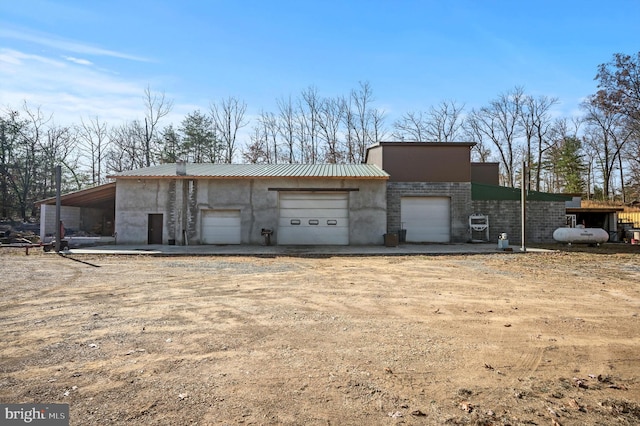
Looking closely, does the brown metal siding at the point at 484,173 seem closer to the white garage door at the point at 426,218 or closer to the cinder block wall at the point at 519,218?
the cinder block wall at the point at 519,218

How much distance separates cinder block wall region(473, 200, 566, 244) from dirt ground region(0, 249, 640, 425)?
13063 millimetres

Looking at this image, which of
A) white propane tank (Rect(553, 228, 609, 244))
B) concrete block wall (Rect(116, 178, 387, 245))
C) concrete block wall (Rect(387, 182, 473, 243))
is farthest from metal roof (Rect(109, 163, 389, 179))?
white propane tank (Rect(553, 228, 609, 244))

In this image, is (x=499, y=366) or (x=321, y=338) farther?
(x=321, y=338)

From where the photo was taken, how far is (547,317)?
5.59 metres

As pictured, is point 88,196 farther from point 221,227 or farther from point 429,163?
point 429,163

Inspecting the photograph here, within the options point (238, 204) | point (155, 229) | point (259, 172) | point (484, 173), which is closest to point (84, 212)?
point (155, 229)

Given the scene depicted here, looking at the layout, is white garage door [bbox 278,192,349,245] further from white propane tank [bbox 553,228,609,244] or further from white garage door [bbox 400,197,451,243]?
white propane tank [bbox 553,228,609,244]

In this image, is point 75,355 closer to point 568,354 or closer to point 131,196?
point 568,354

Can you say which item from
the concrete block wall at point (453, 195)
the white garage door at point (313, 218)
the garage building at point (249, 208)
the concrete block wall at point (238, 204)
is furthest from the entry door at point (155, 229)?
the concrete block wall at point (453, 195)

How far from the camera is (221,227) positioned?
19.8 m

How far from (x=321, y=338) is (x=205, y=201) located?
16307 millimetres

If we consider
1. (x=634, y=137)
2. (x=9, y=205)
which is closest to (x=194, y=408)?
(x=9, y=205)

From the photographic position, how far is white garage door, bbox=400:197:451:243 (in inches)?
829

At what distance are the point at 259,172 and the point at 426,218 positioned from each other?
9.82 m
